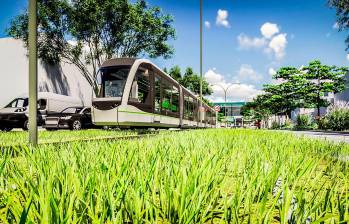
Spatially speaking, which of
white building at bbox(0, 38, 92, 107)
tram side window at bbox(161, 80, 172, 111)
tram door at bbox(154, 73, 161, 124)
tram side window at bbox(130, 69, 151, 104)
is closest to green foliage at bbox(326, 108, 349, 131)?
tram side window at bbox(161, 80, 172, 111)

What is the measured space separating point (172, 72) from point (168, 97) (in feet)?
129

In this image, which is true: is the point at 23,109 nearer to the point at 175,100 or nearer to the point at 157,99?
the point at 175,100

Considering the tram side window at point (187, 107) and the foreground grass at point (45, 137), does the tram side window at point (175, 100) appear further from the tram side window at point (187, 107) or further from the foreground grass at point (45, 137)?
the foreground grass at point (45, 137)

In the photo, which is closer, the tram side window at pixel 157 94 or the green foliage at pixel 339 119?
the tram side window at pixel 157 94

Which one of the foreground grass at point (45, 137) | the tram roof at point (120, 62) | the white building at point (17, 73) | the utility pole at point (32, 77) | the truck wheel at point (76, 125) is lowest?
the foreground grass at point (45, 137)

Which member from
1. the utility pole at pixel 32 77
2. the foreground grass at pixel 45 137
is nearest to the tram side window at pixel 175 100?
the foreground grass at pixel 45 137

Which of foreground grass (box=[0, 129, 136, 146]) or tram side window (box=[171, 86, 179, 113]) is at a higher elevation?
tram side window (box=[171, 86, 179, 113])

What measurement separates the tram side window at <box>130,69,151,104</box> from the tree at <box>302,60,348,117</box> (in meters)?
40.1

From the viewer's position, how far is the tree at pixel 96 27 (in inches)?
1054

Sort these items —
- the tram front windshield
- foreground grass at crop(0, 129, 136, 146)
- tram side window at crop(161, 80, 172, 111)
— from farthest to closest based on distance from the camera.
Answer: tram side window at crop(161, 80, 172, 111) → the tram front windshield → foreground grass at crop(0, 129, 136, 146)

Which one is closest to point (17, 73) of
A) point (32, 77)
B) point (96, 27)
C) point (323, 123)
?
point (96, 27)

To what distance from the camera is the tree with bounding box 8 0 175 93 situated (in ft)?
87.9

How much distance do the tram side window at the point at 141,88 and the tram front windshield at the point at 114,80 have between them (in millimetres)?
448

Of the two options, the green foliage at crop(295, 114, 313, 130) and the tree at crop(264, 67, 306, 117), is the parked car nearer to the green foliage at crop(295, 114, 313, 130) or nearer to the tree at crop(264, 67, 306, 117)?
the green foliage at crop(295, 114, 313, 130)
